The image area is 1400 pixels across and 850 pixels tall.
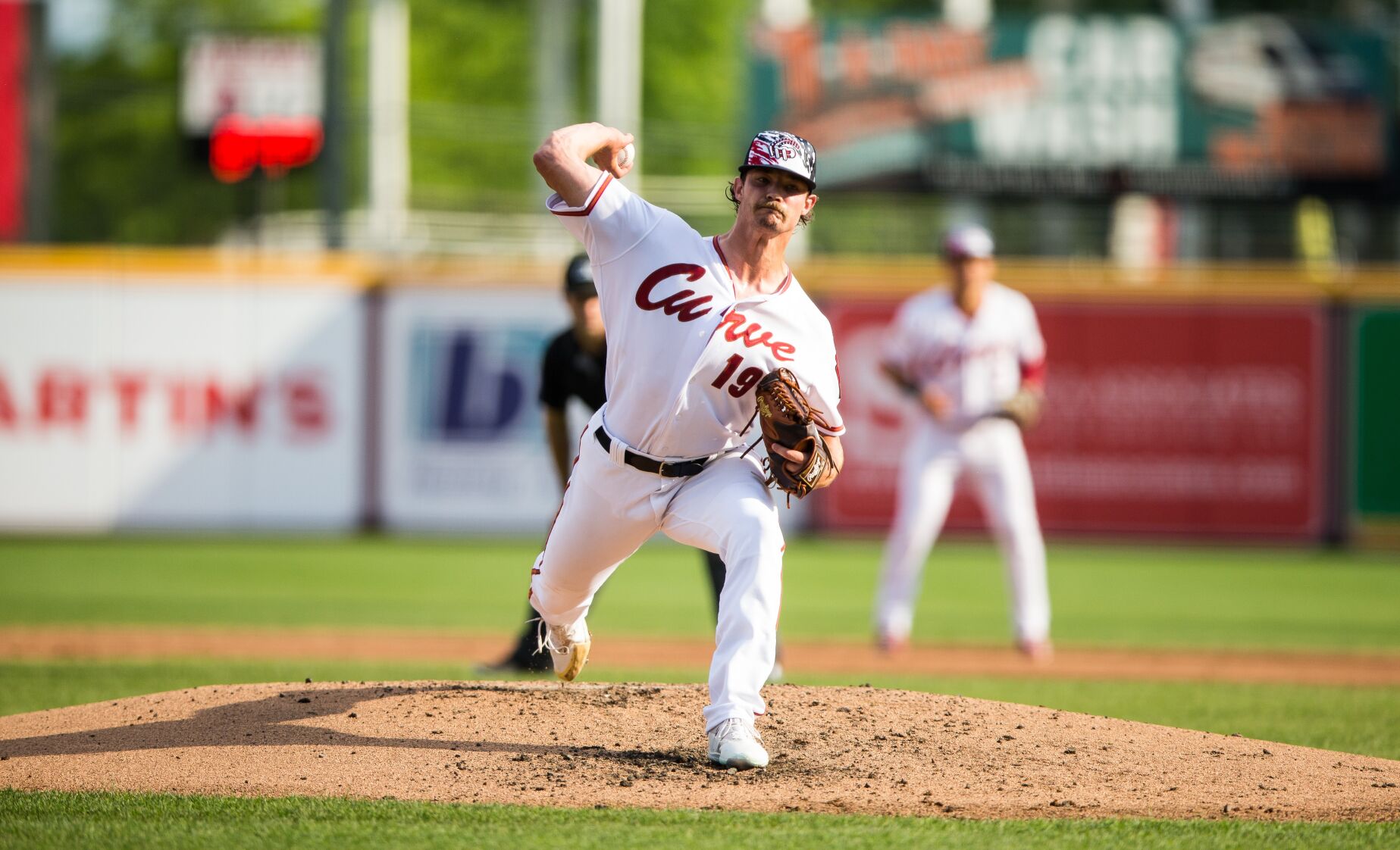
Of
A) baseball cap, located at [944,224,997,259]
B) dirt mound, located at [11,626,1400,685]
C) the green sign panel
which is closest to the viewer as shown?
dirt mound, located at [11,626,1400,685]

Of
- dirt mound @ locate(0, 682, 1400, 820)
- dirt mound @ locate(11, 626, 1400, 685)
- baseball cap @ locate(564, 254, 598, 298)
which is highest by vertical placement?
baseball cap @ locate(564, 254, 598, 298)

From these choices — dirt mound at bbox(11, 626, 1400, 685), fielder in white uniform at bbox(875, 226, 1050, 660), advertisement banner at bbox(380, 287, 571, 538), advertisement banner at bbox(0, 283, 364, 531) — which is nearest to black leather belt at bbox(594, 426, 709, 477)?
dirt mound at bbox(11, 626, 1400, 685)

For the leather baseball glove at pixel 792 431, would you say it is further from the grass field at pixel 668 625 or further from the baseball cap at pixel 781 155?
the grass field at pixel 668 625

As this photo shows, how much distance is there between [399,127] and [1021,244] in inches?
347

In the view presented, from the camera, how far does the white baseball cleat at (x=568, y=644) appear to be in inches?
209

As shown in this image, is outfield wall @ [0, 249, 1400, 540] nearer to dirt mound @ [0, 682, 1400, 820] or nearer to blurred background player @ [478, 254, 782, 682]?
blurred background player @ [478, 254, 782, 682]

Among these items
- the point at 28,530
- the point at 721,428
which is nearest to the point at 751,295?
the point at 721,428

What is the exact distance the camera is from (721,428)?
15.3 feet

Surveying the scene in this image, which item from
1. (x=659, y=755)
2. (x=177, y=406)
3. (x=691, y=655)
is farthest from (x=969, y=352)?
(x=177, y=406)

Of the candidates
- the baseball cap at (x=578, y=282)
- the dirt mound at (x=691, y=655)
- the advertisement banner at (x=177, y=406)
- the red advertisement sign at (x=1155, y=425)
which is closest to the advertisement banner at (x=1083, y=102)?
the red advertisement sign at (x=1155, y=425)

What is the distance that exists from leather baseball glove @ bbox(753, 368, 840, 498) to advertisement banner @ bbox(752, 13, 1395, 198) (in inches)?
499

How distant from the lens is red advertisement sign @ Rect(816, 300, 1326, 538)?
14.9 m

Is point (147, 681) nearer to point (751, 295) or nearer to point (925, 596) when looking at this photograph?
point (751, 295)

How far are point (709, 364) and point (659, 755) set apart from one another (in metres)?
1.19
